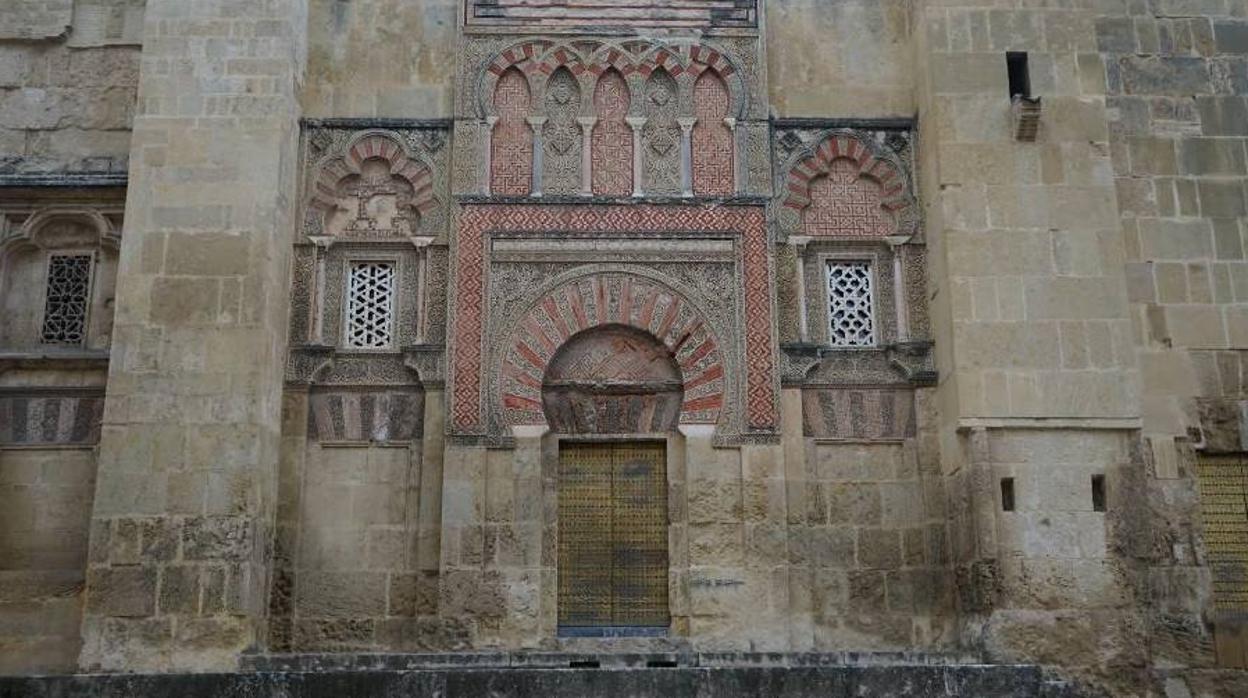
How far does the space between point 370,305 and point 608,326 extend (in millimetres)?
1618

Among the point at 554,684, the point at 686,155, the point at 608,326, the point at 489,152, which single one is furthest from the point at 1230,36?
the point at 554,684

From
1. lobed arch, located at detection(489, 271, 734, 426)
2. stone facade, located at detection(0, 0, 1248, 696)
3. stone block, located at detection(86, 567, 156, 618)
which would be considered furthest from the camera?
lobed arch, located at detection(489, 271, 734, 426)

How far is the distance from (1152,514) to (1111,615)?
2.62 feet

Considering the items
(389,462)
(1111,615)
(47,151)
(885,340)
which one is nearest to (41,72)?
(47,151)

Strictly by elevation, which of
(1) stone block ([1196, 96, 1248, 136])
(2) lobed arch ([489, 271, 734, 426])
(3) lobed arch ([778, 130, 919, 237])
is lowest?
(2) lobed arch ([489, 271, 734, 426])

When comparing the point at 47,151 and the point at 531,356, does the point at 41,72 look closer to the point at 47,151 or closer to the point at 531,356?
the point at 47,151

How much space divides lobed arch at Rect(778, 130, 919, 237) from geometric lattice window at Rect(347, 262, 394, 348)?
2.74 meters

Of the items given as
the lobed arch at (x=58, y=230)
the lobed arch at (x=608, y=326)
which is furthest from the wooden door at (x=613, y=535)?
the lobed arch at (x=58, y=230)

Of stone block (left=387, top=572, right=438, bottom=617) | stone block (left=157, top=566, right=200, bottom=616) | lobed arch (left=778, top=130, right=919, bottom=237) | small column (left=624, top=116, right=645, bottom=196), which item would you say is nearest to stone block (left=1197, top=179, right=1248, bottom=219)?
lobed arch (left=778, top=130, right=919, bottom=237)

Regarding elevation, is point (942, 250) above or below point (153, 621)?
above

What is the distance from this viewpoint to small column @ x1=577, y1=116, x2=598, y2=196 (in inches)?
341

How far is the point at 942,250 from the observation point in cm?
818

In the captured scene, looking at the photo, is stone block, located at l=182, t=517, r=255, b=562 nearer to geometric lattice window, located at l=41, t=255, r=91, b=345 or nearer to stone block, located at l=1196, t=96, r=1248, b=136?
geometric lattice window, located at l=41, t=255, r=91, b=345

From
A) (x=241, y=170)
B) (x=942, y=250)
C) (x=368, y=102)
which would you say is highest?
(x=368, y=102)
